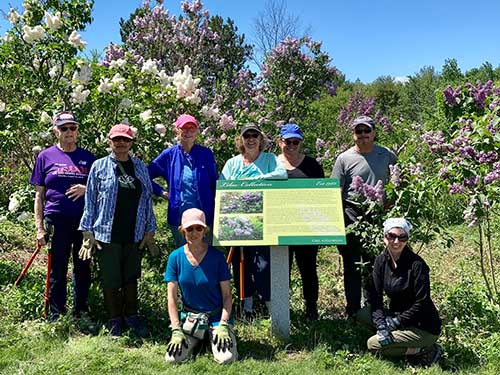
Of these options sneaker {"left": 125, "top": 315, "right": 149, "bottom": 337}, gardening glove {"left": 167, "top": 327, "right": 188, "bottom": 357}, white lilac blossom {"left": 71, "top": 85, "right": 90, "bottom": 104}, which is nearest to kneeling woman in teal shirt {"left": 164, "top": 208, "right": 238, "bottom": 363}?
gardening glove {"left": 167, "top": 327, "right": 188, "bottom": 357}

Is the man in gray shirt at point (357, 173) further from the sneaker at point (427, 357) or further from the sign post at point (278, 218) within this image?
the sneaker at point (427, 357)

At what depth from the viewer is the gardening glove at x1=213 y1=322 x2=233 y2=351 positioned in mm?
3684

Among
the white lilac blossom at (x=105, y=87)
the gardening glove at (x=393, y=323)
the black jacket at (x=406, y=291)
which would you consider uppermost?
the white lilac blossom at (x=105, y=87)

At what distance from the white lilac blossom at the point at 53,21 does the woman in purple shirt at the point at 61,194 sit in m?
1.12

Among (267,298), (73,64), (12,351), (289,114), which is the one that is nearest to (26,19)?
(73,64)

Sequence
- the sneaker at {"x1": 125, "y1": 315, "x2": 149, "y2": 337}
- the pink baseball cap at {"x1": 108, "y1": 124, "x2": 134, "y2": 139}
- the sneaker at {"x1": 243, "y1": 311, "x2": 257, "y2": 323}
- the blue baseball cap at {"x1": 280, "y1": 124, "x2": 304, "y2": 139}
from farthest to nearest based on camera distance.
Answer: the sneaker at {"x1": 243, "y1": 311, "x2": 257, "y2": 323}, the blue baseball cap at {"x1": 280, "y1": 124, "x2": 304, "y2": 139}, the sneaker at {"x1": 125, "y1": 315, "x2": 149, "y2": 337}, the pink baseball cap at {"x1": 108, "y1": 124, "x2": 134, "y2": 139}

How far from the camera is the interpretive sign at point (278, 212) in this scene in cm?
394

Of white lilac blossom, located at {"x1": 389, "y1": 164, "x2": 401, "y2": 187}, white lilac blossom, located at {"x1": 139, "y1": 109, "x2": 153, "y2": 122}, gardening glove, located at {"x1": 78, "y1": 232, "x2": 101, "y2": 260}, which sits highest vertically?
white lilac blossom, located at {"x1": 139, "y1": 109, "x2": 153, "y2": 122}

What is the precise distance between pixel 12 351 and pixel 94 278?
4.07ft

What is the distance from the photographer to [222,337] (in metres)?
3.69

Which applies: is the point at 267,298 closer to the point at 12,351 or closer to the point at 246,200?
the point at 246,200

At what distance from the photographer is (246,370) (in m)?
3.57

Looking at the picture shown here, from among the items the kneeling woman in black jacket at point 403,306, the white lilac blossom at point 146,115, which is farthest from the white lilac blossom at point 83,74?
the kneeling woman in black jacket at point 403,306

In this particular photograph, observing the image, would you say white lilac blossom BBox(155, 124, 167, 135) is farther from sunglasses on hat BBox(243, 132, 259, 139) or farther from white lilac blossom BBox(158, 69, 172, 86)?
sunglasses on hat BBox(243, 132, 259, 139)
